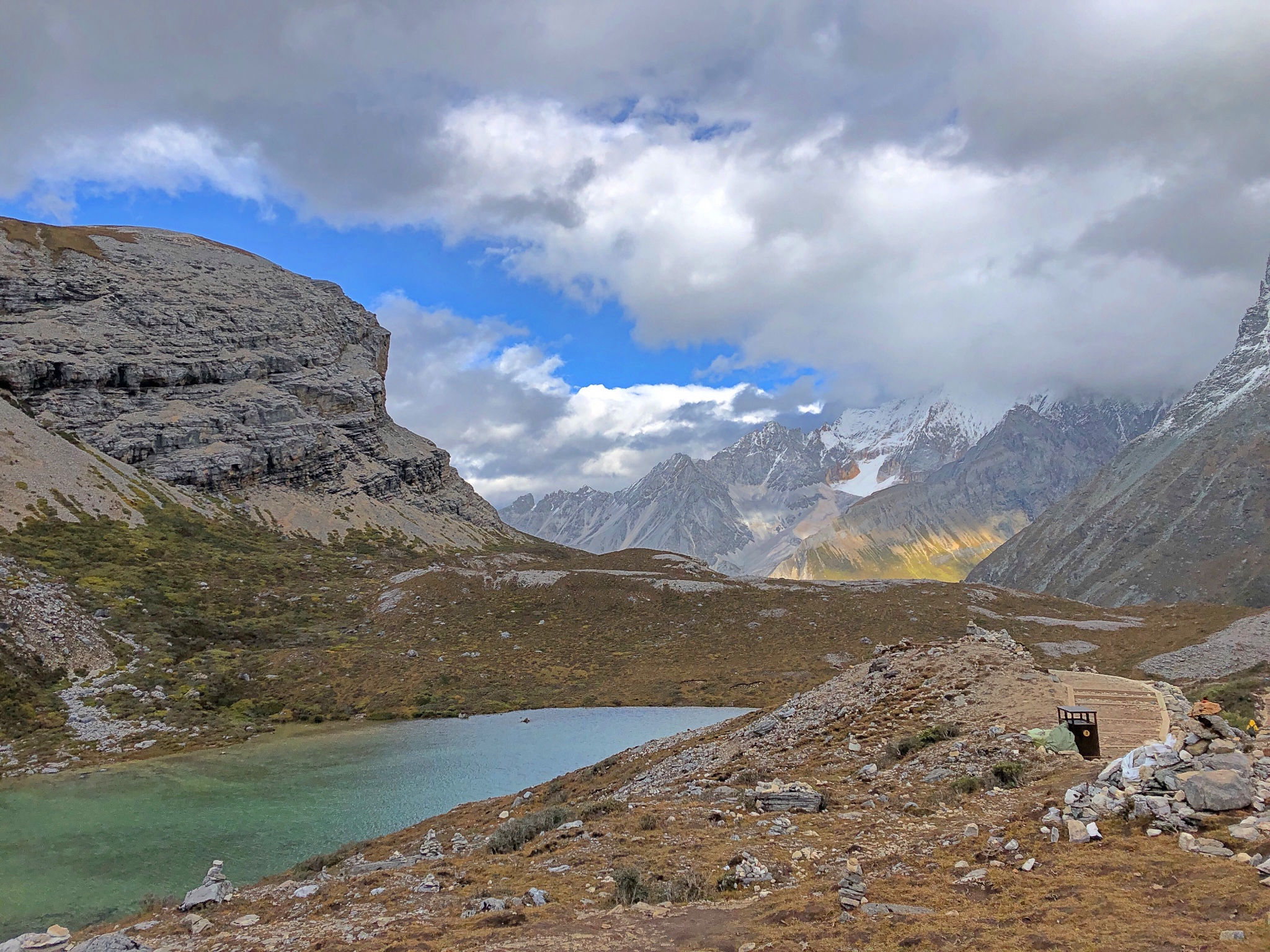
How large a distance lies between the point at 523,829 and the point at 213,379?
151780mm

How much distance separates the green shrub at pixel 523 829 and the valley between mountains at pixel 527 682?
0.12 m

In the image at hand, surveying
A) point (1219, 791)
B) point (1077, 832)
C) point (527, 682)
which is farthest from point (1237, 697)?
point (527, 682)

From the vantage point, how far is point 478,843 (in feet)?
77.9

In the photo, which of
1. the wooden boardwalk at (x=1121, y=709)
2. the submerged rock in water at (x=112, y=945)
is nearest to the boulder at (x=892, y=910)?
the wooden boardwalk at (x=1121, y=709)

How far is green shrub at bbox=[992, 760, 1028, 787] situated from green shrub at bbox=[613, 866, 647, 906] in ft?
39.0

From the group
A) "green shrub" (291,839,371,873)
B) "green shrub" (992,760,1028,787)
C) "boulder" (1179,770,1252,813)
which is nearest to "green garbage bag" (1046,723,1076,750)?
"green shrub" (992,760,1028,787)

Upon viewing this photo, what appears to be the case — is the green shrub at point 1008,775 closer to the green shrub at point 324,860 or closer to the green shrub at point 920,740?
the green shrub at point 920,740

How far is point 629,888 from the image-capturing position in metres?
15.5

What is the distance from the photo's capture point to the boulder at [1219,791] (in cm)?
1400

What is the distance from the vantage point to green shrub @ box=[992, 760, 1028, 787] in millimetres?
20828

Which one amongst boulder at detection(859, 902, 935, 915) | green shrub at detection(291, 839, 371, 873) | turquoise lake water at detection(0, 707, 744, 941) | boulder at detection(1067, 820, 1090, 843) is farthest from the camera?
turquoise lake water at detection(0, 707, 744, 941)

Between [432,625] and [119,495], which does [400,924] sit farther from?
[119,495]

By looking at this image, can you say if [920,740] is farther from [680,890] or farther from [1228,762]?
[680,890]

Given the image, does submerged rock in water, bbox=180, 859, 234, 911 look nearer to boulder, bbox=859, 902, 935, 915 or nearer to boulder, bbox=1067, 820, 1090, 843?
boulder, bbox=859, 902, 935, 915
